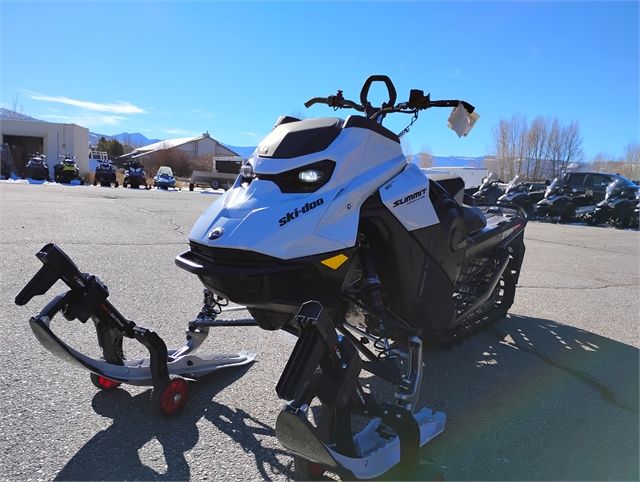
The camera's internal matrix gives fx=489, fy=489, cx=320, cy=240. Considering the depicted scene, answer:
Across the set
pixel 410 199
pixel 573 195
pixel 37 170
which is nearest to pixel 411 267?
pixel 410 199

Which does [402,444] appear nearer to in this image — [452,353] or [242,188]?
[242,188]

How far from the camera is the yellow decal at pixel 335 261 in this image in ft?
7.72

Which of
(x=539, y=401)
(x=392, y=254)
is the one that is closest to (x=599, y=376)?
(x=539, y=401)

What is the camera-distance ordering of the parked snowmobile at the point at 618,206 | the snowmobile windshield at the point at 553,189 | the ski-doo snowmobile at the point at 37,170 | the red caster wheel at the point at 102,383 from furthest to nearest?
1. the ski-doo snowmobile at the point at 37,170
2. the snowmobile windshield at the point at 553,189
3. the parked snowmobile at the point at 618,206
4. the red caster wheel at the point at 102,383

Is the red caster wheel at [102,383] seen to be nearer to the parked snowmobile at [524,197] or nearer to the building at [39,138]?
the parked snowmobile at [524,197]

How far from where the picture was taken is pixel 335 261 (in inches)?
93.7

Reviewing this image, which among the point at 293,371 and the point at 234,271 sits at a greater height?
the point at 234,271

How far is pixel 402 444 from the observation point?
214 cm

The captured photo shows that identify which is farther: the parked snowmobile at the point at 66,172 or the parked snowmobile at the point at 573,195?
the parked snowmobile at the point at 66,172

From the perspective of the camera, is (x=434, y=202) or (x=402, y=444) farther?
(x=434, y=202)

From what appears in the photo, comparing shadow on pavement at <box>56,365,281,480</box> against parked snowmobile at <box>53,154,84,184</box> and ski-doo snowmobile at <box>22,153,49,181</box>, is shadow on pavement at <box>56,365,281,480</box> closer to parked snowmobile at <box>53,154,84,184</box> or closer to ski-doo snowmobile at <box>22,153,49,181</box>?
parked snowmobile at <box>53,154,84,184</box>

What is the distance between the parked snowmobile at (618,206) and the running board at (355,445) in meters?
20.6

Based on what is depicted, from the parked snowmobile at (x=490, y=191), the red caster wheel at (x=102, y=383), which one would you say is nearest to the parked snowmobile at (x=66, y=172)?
the parked snowmobile at (x=490, y=191)

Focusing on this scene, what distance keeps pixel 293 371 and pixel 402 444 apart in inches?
26.5
